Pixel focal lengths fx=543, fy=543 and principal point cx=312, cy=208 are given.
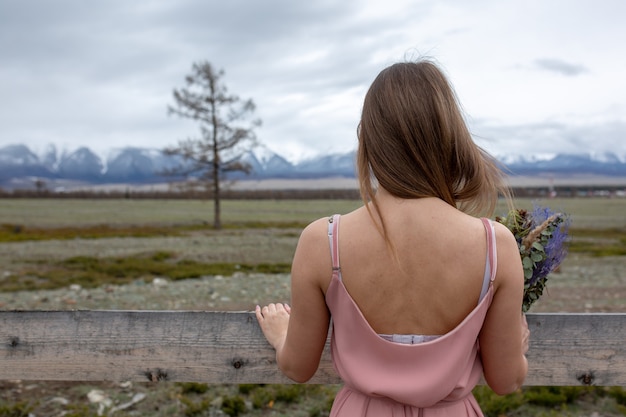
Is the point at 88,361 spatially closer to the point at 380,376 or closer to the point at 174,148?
the point at 380,376

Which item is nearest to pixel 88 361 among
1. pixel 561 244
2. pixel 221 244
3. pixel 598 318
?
pixel 561 244

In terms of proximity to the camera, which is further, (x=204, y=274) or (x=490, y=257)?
(x=204, y=274)

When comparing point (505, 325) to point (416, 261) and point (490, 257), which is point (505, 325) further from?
point (416, 261)

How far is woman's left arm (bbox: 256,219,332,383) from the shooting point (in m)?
1.88

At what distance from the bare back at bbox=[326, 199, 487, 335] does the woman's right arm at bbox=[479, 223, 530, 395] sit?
8 cm

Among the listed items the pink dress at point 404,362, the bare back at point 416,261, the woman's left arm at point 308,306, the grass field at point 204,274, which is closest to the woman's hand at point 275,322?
the woman's left arm at point 308,306

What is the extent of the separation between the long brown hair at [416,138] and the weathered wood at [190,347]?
4.15ft

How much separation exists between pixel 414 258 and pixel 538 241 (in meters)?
0.65

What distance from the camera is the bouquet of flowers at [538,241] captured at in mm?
2164

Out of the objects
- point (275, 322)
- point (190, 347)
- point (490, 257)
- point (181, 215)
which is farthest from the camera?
point (181, 215)

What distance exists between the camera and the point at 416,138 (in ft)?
5.99

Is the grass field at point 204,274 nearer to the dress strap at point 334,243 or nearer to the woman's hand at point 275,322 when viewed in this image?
the dress strap at point 334,243

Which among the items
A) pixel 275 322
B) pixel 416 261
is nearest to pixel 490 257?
pixel 416 261

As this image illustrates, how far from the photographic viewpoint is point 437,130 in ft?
5.99
